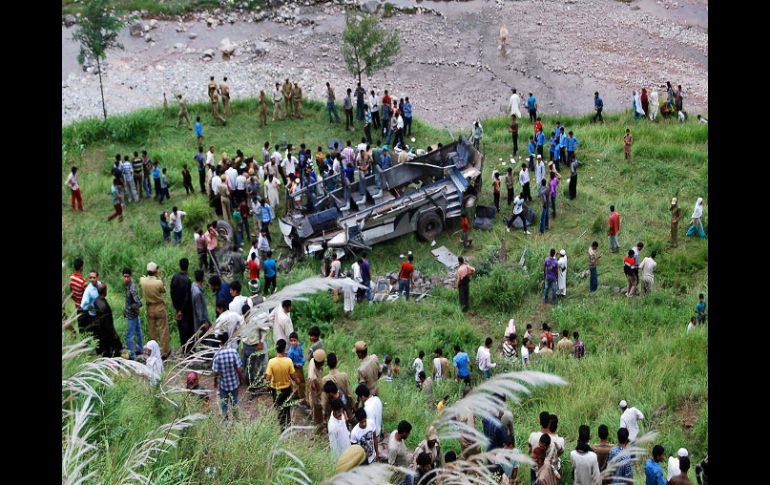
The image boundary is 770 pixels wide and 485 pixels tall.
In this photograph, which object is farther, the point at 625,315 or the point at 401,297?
the point at 401,297

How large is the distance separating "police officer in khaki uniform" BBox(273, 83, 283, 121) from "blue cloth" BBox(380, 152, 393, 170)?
553 centimetres

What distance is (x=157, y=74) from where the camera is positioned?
29.7 m

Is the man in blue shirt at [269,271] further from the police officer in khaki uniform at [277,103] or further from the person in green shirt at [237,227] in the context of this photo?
the police officer in khaki uniform at [277,103]

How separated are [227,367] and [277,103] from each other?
16.1 metres

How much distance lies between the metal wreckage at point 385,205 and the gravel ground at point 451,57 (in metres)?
6.65

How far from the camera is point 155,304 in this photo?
1112cm

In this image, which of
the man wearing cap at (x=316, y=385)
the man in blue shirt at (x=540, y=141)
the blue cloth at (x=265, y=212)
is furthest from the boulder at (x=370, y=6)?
the man wearing cap at (x=316, y=385)

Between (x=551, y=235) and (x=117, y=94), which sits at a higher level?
(x=117, y=94)

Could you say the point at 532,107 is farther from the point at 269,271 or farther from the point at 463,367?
the point at 463,367

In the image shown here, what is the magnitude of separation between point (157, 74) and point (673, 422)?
75.2 feet

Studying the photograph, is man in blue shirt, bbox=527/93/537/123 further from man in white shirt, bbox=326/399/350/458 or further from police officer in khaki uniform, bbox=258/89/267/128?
man in white shirt, bbox=326/399/350/458

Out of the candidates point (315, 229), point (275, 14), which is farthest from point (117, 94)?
point (315, 229)

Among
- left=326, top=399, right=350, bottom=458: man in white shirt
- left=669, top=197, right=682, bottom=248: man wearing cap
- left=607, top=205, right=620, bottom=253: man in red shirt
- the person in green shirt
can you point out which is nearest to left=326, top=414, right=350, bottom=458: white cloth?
left=326, top=399, right=350, bottom=458: man in white shirt
